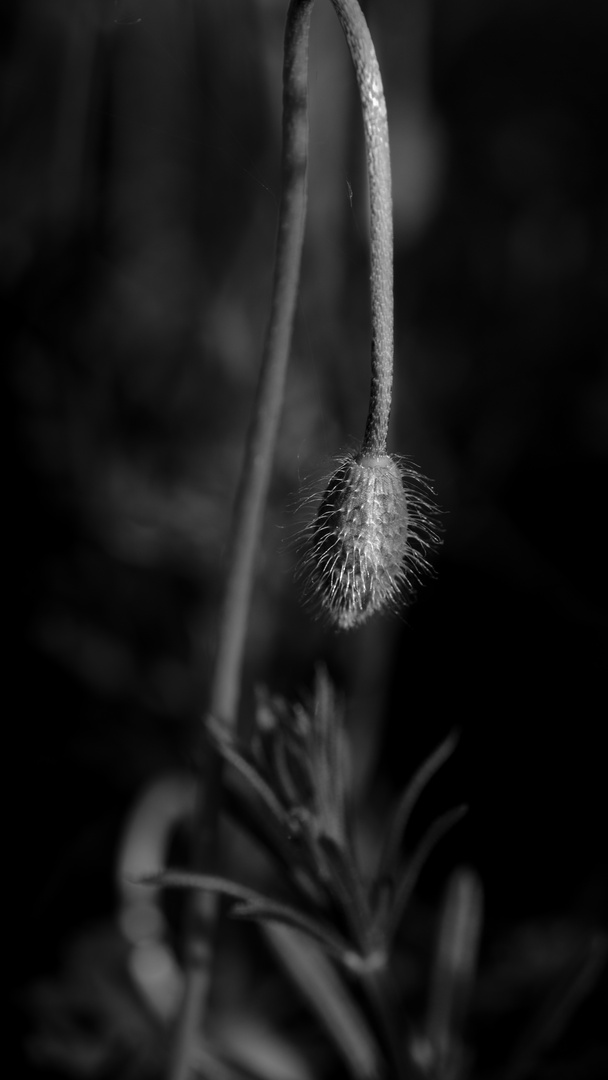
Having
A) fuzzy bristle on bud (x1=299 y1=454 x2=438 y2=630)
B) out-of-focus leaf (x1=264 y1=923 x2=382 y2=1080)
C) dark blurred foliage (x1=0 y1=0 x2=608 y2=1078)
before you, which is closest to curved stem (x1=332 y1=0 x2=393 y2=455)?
fuzzy bristle on bud (x1=299 y1=454 x2=438 y2=630)

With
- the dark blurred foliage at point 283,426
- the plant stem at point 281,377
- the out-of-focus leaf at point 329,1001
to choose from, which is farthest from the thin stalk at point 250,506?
the dark blurred foliage at point 283,426

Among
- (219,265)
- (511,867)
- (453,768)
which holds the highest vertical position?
(219,265)

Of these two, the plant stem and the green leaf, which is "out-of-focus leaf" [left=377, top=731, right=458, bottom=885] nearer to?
the green leaf

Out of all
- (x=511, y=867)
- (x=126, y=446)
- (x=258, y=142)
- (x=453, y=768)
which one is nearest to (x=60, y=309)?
(x=126, y=446)

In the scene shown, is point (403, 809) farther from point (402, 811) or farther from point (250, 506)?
point (250, 506)

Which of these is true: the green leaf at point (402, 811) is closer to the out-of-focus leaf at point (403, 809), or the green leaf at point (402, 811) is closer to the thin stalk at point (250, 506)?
the out-of-focus leaf at point (403, 809)

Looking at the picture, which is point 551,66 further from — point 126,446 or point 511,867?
point 511,867
